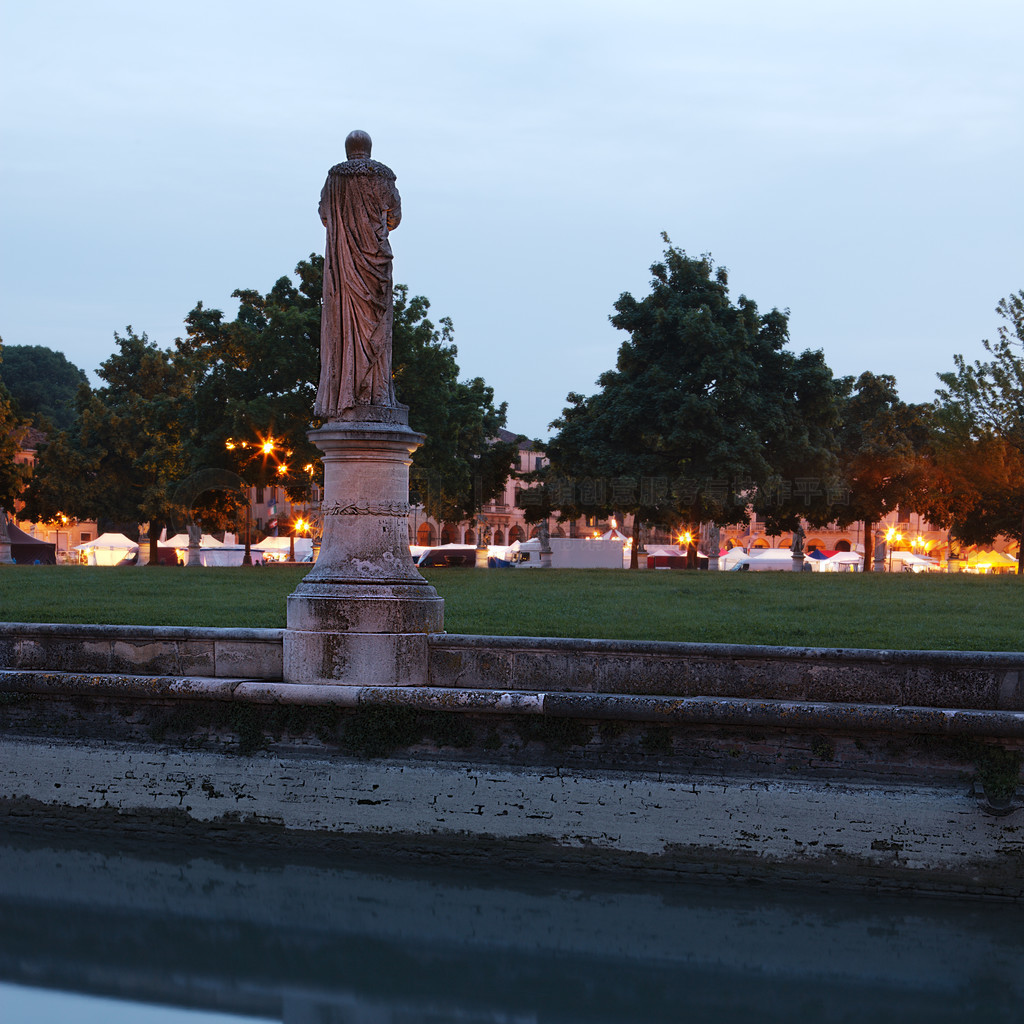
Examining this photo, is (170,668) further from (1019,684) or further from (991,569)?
(991,569)

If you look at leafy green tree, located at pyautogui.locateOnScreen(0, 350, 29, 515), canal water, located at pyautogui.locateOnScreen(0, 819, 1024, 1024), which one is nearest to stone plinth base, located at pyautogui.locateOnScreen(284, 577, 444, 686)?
canal water, located at pyautogui.locateOnScreen(0, 819, 1024, 1024)

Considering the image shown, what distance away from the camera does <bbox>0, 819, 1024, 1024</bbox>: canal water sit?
6.02 meters

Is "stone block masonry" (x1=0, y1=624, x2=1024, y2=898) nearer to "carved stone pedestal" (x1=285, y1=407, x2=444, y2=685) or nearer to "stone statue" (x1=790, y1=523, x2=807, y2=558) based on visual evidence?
"carved stone pedestal" (x1=285, y1=407, x2=444, y2=685)

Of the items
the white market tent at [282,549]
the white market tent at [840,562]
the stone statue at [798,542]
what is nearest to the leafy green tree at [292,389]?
the white market tent at [282,549]

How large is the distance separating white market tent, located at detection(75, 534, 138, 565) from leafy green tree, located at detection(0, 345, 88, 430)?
35082mm

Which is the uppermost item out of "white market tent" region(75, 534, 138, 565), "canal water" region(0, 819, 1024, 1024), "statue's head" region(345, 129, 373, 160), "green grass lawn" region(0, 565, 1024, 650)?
"statue's head" region(345, 129, 373, 160)

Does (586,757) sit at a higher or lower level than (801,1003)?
higher

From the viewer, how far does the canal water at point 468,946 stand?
6016 mm

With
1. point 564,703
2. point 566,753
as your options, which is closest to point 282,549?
point 566,753

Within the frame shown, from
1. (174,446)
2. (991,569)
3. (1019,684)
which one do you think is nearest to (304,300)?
(174,446)

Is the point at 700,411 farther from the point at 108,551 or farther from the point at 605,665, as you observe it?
the point at 108,551

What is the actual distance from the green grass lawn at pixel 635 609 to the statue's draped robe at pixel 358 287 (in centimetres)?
281

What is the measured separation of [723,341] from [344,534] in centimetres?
2801

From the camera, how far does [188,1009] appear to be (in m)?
6.00
